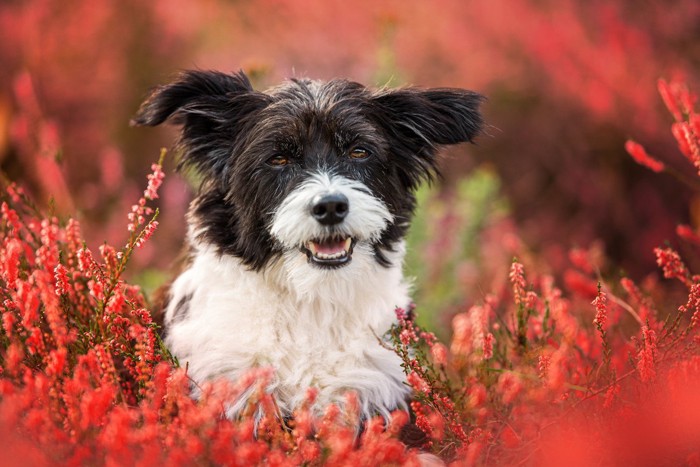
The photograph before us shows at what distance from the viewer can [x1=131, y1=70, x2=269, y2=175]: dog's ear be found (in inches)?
151

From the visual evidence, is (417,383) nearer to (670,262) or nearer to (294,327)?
(294,327)

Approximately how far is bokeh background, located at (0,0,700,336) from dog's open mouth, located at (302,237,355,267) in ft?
8.55

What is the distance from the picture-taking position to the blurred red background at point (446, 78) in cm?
780

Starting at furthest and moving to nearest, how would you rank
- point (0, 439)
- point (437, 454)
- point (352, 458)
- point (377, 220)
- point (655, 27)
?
point (655, 27) → point (377, 220) → point (437, 454) → point (352, 458) → point (0, 439)

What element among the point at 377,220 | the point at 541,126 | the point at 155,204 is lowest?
the point at 377,220

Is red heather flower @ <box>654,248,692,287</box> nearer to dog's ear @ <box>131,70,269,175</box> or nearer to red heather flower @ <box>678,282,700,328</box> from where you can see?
red heather flower @ <box>678,282,700,328</box>

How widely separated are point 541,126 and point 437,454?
6.48 m

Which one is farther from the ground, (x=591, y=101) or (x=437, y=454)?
(x=591, y=101)

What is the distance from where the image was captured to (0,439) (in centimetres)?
232

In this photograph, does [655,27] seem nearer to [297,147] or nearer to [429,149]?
[429,149]

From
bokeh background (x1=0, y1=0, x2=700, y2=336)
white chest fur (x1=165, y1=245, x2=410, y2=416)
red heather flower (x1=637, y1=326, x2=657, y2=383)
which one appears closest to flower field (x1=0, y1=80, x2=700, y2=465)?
red heather flower (x1=637, y1=326, x2=657, y2=383)

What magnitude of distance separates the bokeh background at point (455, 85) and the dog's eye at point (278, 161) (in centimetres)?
268

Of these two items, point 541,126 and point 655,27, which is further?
point 541,126

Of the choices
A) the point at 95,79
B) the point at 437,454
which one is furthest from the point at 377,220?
the point at 95,79
